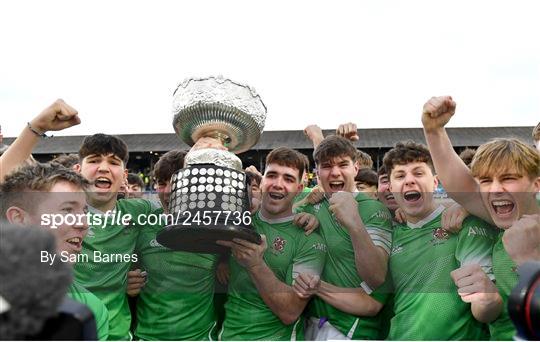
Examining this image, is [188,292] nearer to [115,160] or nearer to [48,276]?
[115,160]

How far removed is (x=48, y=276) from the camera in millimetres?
648

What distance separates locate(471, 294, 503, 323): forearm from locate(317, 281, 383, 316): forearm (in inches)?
13.0

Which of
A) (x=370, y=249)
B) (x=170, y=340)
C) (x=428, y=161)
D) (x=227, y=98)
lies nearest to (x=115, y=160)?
(x=227, y=98)

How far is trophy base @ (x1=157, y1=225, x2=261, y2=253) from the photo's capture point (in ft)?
5.38

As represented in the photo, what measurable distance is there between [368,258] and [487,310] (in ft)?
1.38

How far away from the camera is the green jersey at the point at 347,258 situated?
1864 millimetres

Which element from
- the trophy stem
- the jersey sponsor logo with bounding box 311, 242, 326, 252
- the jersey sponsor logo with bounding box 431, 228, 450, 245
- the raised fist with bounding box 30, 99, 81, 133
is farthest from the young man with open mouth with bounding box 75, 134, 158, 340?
the jersey sponsor logo with bounding box 431, 228, 450, 245

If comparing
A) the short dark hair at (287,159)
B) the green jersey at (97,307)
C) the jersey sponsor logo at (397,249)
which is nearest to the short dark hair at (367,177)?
the short dark hair at (287,159)

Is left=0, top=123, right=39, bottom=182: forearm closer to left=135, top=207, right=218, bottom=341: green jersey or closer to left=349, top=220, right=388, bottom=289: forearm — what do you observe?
left=135, top=207, right=218, bottom=341: green jersey

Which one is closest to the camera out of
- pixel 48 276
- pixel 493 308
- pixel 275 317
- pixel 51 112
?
pixel 48 276

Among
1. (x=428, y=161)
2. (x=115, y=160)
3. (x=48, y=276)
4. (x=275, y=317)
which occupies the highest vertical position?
(x=115, y=160)

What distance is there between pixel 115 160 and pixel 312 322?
101 cm

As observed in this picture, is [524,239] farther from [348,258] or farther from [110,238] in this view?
[110,238]

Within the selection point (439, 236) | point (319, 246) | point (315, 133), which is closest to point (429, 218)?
point (439, 236)
